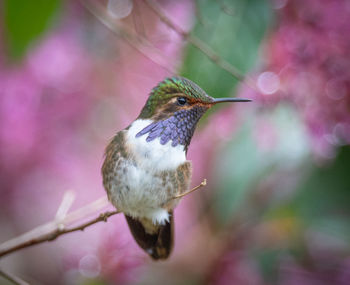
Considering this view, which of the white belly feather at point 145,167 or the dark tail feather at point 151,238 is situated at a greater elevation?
the white belly feather at point 145,167

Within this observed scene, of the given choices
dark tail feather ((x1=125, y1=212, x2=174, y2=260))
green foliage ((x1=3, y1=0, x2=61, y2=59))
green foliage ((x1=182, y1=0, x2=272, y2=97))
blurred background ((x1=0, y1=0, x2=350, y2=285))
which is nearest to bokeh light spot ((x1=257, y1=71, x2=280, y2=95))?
blurred background ((x1=0, y1=0, x2=350, y2=285))

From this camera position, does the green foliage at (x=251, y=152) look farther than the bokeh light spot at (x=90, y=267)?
Yes

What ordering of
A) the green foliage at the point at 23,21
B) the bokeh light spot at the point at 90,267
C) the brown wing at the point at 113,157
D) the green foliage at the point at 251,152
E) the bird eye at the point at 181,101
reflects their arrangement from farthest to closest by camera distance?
the green foliage at the point at 251,152, the bokeh light spot at the point at 90,267, the green foliage at the point at 23,21, the brown wing at the point at 113,157, the bird eye at the point at 181,101

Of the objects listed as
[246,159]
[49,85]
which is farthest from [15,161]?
[246,159]

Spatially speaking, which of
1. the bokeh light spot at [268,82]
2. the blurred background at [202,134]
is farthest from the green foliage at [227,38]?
the bokeh light spot at [268,82]

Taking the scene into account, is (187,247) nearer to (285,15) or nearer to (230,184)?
(230,184)

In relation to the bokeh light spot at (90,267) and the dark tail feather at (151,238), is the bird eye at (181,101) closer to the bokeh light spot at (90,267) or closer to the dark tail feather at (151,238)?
the dark tail feather at (151,238)
